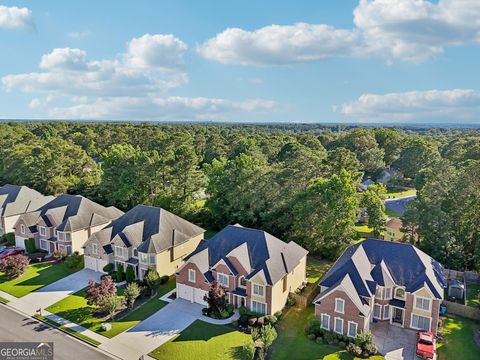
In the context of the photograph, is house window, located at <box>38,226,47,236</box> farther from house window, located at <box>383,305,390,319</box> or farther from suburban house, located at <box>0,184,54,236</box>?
house window, located at <box>383,305,390,319</box>

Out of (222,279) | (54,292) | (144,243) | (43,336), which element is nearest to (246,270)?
(222,279)

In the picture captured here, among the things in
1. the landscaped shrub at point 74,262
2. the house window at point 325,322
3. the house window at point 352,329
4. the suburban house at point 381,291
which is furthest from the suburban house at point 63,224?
the house window at point 352,329

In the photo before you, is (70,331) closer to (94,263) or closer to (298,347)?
(94,263)

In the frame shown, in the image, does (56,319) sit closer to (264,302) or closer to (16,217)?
(264,302)

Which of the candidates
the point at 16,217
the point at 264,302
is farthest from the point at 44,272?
the point at 264,302

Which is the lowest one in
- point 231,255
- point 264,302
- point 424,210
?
point 264,302
